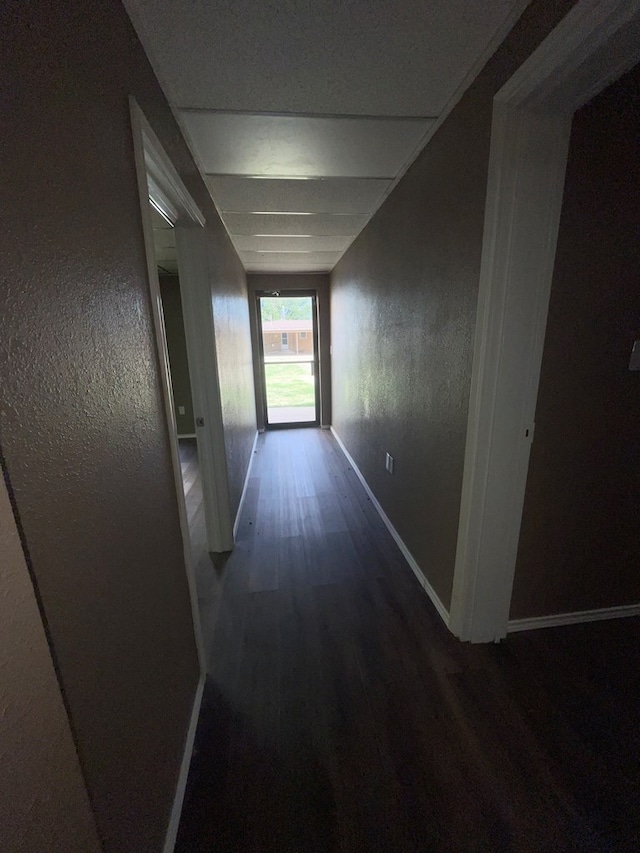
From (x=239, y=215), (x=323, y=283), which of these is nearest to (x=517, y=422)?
(x=239, y=215)

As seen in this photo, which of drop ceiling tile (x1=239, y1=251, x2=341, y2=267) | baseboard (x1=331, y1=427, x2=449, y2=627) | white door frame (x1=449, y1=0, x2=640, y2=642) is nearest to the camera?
white door frame (x1=449, y1=0, x2=640, y2=642)

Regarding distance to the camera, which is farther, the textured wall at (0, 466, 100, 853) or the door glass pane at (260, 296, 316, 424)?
the door glass pane at (260, 296, 316, 424)

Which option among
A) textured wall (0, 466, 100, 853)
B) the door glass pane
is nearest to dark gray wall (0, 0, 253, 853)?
textured wall (0, 466, 100, 853)

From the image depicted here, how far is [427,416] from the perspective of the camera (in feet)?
5.82

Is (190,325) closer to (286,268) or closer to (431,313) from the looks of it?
(431,313)

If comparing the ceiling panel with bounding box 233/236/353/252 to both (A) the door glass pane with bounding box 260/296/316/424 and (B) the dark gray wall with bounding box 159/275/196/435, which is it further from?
(B) the dark gray wall with bounding box 159/275/196/435

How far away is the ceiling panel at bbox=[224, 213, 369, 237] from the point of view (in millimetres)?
2482

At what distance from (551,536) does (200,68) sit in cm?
225

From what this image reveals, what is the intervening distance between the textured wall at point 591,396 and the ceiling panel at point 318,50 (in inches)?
18.9

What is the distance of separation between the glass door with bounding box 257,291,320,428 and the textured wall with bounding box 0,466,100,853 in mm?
4595

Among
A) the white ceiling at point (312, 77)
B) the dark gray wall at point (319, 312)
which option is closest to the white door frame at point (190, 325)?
the white ceiling at point (312, 77)

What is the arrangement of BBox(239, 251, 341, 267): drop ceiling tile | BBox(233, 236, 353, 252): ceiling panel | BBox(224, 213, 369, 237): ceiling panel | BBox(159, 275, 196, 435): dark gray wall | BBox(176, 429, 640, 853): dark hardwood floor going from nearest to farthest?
BBox(176, 429, 640, 853): dark hardwood floor → BBox(224, 213, 369, 237): ceiling panel → BBox(233, 236, 353, 252): ceiling panel → BBox(239, 251, 341, 267): drop ceiling tile → BBox(159, 275, 196, 435): dark gray wall

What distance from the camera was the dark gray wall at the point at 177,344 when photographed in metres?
4.32

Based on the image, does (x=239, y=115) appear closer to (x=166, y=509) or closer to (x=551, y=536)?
(x=166, y=509)
